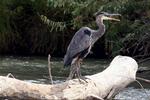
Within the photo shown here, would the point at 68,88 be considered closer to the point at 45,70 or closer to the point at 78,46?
the point at 78,46

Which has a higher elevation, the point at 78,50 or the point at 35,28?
the point at 78,50

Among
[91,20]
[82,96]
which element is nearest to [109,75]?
[82,96]

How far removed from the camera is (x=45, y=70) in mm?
14508

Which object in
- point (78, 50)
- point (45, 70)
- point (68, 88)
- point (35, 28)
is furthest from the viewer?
point (35, 28)

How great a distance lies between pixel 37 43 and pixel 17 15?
4.90 feet

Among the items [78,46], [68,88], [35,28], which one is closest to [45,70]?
[35,28]

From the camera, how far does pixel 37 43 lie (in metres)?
18.9

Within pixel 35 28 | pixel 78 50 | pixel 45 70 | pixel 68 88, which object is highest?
pixel 78 50

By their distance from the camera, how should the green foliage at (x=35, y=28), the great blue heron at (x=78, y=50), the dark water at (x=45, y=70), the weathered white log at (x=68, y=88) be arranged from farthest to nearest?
1. the green foliage at (x=35, y=28)
2. the dark water at (x=45, y=70)
3. the great blue heron at (x=78, y=50)
4. the weathered white log at (x=68, y=88)

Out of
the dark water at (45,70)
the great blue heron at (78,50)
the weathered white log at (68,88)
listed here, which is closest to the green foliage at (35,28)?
the dark water at (45,70)

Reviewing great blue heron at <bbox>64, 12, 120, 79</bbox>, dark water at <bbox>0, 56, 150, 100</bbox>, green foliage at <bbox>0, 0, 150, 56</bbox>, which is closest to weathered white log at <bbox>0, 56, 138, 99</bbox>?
great blue heron at <bbox>64, 12, 120, 79</bbox>

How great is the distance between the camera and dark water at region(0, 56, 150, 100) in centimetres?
1117

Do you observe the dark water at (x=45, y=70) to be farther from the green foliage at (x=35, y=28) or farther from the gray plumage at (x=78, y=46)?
the gray plumage at (x=78, y=46)

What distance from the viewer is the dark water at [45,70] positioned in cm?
1117
